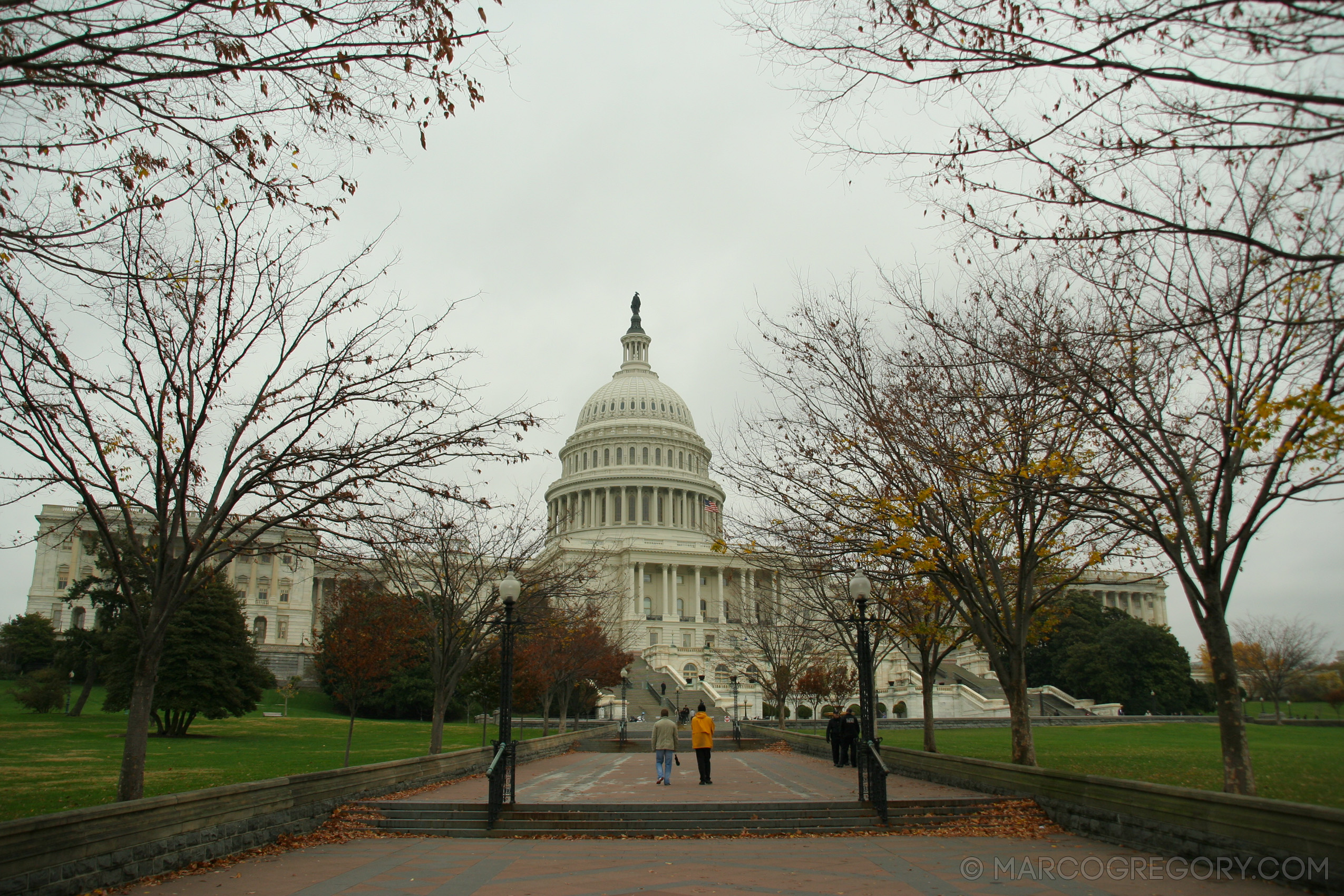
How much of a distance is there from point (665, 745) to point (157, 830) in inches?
454

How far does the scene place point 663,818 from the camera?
581 inches

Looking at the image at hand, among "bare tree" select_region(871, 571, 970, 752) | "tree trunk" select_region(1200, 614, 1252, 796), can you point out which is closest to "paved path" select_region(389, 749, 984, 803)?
"bare tree" select_region(871, 571, 970, 752)

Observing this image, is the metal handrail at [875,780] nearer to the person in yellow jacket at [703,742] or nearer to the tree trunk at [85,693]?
the person in yellow jacket at [703,742]

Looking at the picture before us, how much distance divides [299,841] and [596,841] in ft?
14.1

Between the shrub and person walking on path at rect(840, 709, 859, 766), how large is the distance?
42.6 m

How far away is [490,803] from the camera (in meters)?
14.6

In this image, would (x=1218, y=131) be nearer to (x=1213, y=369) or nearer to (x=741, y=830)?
(x=1213, y=369)

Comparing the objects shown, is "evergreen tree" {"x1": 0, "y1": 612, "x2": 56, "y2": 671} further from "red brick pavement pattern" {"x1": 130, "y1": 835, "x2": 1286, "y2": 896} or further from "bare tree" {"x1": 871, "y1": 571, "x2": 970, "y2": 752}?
"red brick pavement pattern" {"x1": 130, "y1": 835, "x2": 1286, "y2": 896}

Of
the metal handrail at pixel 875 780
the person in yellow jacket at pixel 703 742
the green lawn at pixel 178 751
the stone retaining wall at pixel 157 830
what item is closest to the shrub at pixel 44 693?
the green lawn at pixel 178 751

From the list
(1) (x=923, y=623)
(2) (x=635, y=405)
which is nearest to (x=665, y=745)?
(1) (x=923, y=623)

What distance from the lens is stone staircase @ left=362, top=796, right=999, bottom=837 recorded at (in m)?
14.3

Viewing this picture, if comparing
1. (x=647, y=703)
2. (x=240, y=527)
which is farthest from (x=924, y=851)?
(x=647, y=703)

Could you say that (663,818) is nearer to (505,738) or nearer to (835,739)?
(505,738)

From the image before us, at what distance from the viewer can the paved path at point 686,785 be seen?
56.5ft
